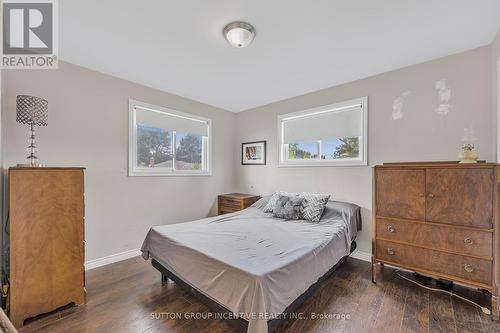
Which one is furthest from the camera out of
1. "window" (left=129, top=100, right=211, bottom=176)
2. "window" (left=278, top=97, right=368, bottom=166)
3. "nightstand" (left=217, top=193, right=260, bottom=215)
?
"nightstand" (left=217, top=193, right=260, bottom=215)

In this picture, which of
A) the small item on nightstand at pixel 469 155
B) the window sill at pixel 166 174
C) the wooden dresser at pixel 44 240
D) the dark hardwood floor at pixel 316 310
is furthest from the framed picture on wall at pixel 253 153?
the wooden dresser at pixel 44 240

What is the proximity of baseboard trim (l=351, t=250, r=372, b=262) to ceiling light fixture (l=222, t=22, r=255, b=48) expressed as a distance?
117 inches

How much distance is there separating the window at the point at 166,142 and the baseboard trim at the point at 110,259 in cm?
109

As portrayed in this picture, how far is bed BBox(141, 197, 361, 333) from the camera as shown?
140cm

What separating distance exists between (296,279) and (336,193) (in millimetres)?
1919

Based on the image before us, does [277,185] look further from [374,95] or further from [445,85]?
[445,85]

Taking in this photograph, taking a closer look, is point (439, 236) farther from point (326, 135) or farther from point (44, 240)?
point (44, 240)

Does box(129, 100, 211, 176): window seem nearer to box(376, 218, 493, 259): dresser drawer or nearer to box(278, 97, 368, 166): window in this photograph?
box(278, 97, 368, 166): window

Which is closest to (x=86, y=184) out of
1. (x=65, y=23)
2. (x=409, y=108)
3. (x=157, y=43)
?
(x=65, y=23)

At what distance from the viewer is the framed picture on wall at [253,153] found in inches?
164

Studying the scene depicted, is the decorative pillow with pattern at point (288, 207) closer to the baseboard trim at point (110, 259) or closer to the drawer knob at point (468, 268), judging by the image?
the drawer knob at point (468, 268)

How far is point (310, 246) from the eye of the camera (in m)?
1.94

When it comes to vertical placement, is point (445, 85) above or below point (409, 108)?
above

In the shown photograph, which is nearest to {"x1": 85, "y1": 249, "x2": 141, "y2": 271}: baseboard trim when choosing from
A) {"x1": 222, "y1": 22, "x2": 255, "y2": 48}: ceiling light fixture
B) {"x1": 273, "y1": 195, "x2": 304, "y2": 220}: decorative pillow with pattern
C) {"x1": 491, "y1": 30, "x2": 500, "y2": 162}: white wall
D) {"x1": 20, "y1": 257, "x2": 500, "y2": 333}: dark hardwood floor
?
{"x1": 20, "y1": 257, "x2": 500, "y2": 333}: dark hardwood floor
